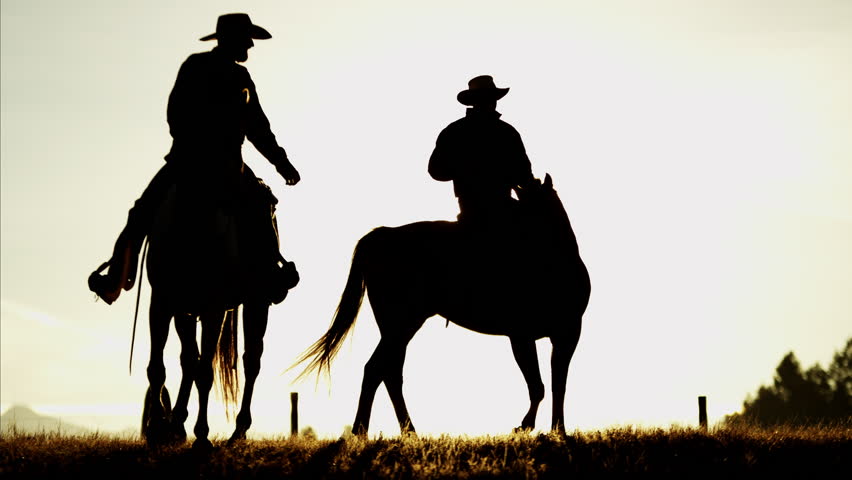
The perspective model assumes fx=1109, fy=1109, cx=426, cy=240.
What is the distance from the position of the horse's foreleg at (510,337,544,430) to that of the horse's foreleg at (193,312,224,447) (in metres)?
3.57

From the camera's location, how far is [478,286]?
12.5m

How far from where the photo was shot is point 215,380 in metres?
11.4

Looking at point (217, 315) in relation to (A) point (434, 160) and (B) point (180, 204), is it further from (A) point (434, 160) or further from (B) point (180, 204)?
(A) point (434, 160)

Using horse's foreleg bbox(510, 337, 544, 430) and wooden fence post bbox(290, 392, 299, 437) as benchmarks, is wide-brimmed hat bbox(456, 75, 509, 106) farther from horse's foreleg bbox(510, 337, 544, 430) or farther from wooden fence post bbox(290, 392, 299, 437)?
wooden fence post bbox(290, 392, 299, 437)

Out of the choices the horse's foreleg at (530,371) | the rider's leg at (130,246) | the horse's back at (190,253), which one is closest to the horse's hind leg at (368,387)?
the horse's foreleg at (530,371)

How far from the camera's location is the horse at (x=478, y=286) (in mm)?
12203

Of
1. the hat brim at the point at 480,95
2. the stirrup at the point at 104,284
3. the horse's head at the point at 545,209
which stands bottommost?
the stirrup at the point at 104,284

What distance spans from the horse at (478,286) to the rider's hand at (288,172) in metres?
1.21

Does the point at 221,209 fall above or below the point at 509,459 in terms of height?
above

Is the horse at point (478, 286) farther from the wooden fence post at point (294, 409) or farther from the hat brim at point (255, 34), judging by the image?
the wooden fence post at point (294, 409)

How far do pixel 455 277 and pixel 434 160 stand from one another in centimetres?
142

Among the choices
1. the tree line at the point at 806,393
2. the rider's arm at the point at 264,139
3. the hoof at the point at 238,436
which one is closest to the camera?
the hoof at the point at 238,436

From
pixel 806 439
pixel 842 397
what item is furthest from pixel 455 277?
pixel 842 397

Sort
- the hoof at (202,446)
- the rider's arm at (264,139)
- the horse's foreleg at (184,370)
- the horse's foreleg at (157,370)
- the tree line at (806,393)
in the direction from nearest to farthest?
the hoof at (202,446) → the horse's foreleg at (184,370) → the horse's foreleg at (157,370) → the rider's arm at (264,139) → the tree line at (806,393)
